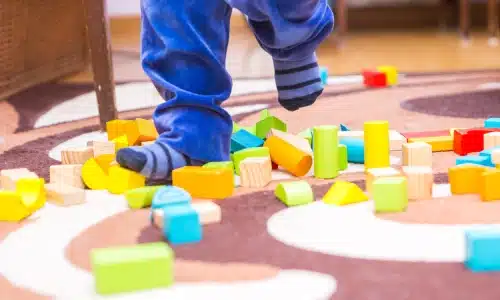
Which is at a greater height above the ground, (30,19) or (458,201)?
(30,19)

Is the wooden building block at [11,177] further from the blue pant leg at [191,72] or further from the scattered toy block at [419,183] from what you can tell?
the scattered toy block at [419,183]

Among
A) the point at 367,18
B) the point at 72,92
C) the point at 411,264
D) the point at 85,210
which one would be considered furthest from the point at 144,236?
the point at 367,18

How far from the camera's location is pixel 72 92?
179 cm

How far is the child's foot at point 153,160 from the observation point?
841 mm

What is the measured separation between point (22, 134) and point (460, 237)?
0.84m

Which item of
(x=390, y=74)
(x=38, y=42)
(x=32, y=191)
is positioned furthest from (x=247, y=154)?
(x=38, y=42)

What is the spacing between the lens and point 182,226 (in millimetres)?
669

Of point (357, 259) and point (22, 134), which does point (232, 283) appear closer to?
point (357, 259)

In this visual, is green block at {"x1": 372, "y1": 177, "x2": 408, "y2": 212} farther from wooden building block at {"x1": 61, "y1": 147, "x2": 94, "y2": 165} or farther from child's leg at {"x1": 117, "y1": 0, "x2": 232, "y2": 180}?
wooden building block at {"x1": 61, "y1": 147, "x2": 94, "y2": 165}

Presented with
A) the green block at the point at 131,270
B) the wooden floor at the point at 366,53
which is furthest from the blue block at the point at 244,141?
the wooden floor at the point at 366,53

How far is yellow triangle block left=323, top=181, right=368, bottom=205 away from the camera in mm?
779

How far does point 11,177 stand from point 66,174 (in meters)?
0.06

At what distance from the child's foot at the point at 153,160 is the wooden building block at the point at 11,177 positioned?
4.2 inches

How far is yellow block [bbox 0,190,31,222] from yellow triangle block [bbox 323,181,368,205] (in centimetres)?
31
